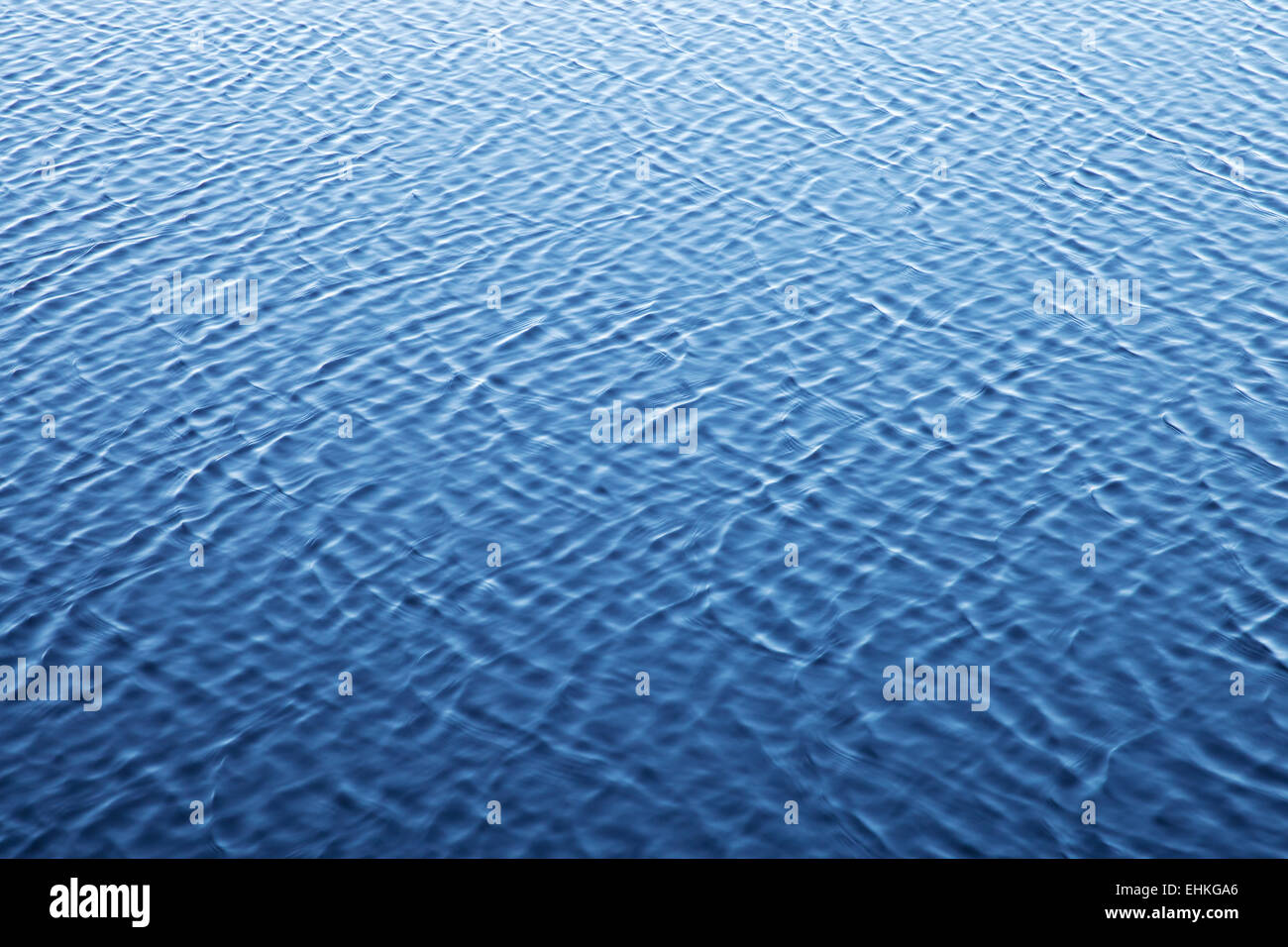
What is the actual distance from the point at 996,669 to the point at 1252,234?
23807 mm

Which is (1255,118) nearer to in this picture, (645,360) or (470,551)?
(645,360)

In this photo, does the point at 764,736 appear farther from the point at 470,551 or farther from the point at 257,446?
the point at 257,446

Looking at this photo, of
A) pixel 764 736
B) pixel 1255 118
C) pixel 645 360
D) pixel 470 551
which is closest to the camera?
pixel 764 736

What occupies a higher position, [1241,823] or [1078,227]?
[1078,227]

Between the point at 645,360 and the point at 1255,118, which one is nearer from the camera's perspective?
the point at 645,360

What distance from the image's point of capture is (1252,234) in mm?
50531

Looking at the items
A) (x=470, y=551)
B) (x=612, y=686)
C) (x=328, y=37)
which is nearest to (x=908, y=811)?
(x=612, y=686)

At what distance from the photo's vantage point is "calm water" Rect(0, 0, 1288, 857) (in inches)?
1236

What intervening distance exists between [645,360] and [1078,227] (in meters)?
16.2

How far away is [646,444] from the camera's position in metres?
41.8

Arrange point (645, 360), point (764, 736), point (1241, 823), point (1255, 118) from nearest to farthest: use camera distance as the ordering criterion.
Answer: point (1241, 823)
point (764, 736)
point (645, 360)
point (1255, 118)

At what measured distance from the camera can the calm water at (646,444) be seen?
1236 inches
